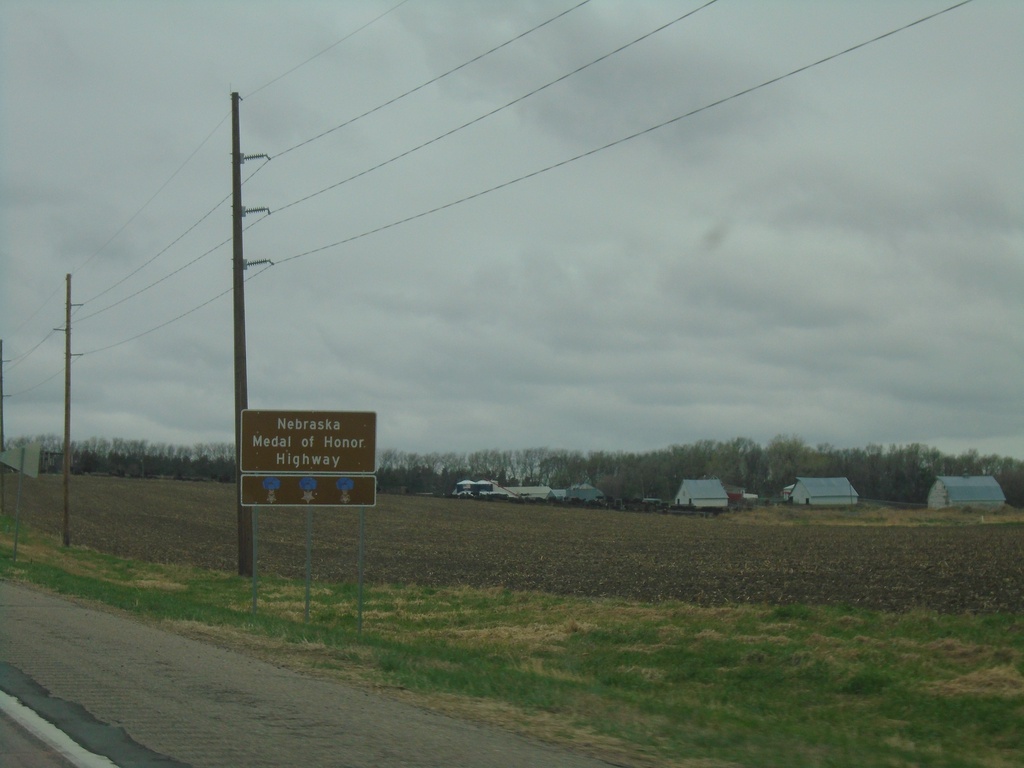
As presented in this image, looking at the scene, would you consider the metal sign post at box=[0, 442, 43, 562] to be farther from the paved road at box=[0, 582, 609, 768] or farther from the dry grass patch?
the dry grass patch

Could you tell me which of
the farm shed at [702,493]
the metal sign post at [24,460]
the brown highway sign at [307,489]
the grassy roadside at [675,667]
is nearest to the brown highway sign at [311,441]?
the brown highway sign at [307,489]

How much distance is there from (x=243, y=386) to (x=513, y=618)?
33.7 feet

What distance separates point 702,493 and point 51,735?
445 ft

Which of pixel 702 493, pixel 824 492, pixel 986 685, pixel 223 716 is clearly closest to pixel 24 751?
pixel 223 716

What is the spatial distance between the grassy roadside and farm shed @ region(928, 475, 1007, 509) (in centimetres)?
10889

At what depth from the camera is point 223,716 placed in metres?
8.70

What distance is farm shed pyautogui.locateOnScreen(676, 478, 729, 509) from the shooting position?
454 ft

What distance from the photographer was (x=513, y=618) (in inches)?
856

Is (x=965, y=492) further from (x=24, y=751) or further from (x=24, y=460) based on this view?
(x=24, y=751)

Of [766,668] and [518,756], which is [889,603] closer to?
[766,668]

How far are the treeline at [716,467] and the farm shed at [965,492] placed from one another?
5.92 metres

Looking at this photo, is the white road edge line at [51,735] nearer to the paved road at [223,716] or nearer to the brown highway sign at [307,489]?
the paved road at [223,716]

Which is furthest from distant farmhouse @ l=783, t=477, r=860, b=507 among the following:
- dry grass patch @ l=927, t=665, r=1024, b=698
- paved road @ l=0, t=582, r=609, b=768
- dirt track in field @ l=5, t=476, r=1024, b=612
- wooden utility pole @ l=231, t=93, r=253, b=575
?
paved road @ l=0, t=582, r=609, b=768

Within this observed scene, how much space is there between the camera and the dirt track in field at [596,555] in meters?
26.2
